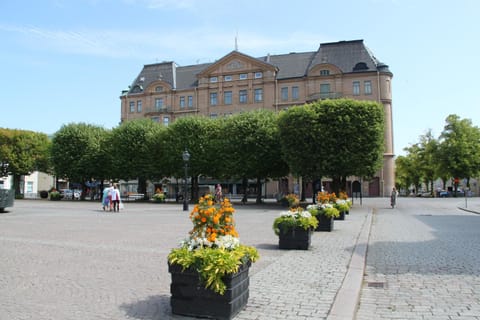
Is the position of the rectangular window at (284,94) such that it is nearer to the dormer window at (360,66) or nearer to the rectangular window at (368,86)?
the dormer window at (360,66)

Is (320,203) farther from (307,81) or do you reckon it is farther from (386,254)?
(307,81)

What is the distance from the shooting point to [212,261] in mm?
4625

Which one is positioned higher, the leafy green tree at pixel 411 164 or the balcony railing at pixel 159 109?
the balcony railing at pixel 159 109

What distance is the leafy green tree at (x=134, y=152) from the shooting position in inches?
1758

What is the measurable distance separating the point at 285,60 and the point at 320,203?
53132 mm

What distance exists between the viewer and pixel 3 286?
625 cm

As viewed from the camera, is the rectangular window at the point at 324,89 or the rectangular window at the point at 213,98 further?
the rectangular window at the point at 213,98

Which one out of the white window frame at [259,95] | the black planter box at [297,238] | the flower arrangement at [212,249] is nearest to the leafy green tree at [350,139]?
the black planter box at [297,238]

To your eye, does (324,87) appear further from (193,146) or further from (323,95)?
(193,146)

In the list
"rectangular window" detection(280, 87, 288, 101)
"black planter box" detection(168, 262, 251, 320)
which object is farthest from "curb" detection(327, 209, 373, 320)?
"rectangular window" detection(280, 87, 288, 101)

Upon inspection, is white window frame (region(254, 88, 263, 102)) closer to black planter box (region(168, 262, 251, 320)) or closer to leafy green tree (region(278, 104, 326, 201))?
leafy green tree (region(278, 104, 326, 201))

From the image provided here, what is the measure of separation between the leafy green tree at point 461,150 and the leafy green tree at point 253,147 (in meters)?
37.1

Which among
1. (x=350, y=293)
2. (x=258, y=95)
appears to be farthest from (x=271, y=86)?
(x=350, y=293)

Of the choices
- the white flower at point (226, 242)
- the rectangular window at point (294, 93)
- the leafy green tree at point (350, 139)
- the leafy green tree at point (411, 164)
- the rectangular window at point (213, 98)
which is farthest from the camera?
the leafy green tree at point (411, 164)
